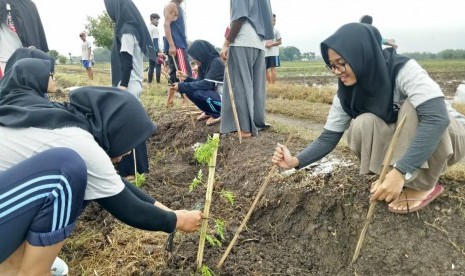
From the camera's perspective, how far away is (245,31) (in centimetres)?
424

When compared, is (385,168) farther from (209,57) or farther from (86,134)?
(209,57)

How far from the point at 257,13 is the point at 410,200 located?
8.38 ft

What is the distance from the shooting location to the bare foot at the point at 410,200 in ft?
8.28

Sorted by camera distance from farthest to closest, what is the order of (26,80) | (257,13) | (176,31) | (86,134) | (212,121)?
(176,31), (212,121), (257,13), (26,80), (86,134)

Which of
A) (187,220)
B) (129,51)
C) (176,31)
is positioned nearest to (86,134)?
(187,220)

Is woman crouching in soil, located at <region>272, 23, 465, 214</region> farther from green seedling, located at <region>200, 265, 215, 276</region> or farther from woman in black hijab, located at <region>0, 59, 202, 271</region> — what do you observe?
woman in black hijab, located at <region>0, 59, 202, 271</region>

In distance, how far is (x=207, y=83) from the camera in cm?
493

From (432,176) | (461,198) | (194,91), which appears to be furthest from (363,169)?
(194,91)

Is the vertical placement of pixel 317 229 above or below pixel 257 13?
below

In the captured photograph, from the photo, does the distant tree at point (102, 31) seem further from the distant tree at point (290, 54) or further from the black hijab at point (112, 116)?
the distant tree at point (290, 54)

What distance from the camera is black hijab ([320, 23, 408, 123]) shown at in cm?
221

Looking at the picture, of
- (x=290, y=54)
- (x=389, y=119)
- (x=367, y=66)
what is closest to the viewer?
(x=367, y=66)

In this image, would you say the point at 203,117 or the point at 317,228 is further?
the point at 203,117

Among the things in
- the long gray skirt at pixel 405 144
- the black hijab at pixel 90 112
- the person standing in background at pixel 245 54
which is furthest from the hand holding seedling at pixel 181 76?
the black hijab at pixel 90 112
